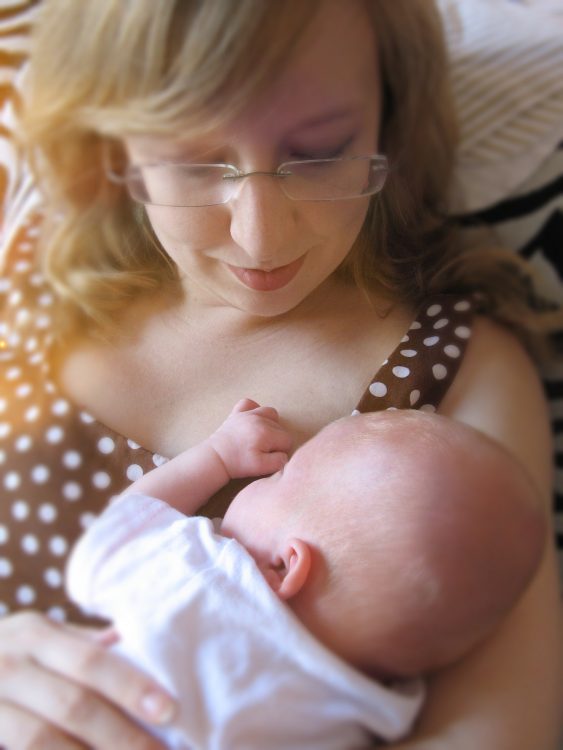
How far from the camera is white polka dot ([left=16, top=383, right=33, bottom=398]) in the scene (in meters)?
0.53

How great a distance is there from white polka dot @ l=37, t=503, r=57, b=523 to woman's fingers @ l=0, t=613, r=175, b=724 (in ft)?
0.21

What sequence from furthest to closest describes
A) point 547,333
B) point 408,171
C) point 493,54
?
point 493,54 < point 547,333 < point 408,171

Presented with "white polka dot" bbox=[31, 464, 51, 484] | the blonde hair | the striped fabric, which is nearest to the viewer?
the blonde hair

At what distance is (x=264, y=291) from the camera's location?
511 mm

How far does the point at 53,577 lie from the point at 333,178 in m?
0.32

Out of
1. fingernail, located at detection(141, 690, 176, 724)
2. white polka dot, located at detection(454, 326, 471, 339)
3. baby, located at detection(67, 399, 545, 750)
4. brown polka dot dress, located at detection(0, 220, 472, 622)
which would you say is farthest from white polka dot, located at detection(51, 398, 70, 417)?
white polka dot, located at detection(454, 326, 471, 339)

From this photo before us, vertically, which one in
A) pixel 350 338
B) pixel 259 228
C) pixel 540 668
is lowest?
pixel 540 668

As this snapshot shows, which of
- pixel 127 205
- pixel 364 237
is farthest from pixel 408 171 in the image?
pixel 127 205

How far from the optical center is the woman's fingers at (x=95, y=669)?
0.41 metres

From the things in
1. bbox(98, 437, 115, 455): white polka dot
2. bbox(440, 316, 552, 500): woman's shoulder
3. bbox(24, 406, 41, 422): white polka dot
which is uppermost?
bbox(24, 406, 41, 422): white polka dot

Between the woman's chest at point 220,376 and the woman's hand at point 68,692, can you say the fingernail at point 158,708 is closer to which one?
the woman's hand at point 68,692

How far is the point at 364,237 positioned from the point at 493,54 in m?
0.39

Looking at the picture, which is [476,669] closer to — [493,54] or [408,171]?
[408,171]

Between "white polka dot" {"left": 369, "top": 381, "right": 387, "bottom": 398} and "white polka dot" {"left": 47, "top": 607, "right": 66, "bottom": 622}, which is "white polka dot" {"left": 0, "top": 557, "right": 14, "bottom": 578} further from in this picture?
"white polka dot" {"left": 369, "top": 381, "right": 387, "bottom": 398}
